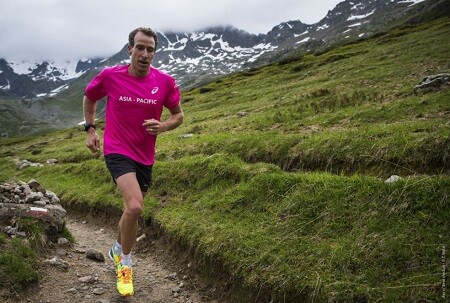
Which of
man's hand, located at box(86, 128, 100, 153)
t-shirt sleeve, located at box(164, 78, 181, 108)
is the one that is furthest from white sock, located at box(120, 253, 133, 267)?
t-shirt sleeve, located at box(164, 78, 181, 108)

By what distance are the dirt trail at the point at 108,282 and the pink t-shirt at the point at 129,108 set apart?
2.73 m

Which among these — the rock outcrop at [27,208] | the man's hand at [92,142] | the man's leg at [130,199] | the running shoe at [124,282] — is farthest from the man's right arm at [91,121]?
the rock outcrop at [27,208]

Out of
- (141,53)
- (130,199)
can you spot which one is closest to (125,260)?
(130,199)

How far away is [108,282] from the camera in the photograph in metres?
7.39

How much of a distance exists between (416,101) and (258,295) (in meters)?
11.4

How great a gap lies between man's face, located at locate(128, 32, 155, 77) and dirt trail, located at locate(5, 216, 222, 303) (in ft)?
14.7

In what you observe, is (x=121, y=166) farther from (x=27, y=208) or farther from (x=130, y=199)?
(x=27, y=208)

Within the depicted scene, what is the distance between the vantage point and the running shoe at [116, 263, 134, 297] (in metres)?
6.63

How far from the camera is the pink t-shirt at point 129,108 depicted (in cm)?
666

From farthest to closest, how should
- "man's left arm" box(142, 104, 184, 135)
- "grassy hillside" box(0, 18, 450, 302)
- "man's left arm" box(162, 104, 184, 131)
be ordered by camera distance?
"man's left arm" box(162, 104, 184, 131), "man's left arm" box(142, 104, 184, 135), "grassy hillside" box(0, 18, 450, 302)

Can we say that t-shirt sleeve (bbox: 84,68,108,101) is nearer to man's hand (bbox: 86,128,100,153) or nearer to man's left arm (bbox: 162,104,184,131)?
man's hand (bbox: 86,128,100,153)

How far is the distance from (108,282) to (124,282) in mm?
925

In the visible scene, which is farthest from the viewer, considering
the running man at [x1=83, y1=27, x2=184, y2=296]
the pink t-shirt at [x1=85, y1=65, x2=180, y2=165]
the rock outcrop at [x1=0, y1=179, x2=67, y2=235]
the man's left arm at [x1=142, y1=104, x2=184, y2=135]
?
the rock outcrop at [x1=0, y1=179, x2=67, y2=235]

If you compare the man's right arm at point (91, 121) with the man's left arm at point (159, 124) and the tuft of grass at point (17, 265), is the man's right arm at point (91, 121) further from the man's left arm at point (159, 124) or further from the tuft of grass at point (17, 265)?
the tuft of grass at point (17, 265)
